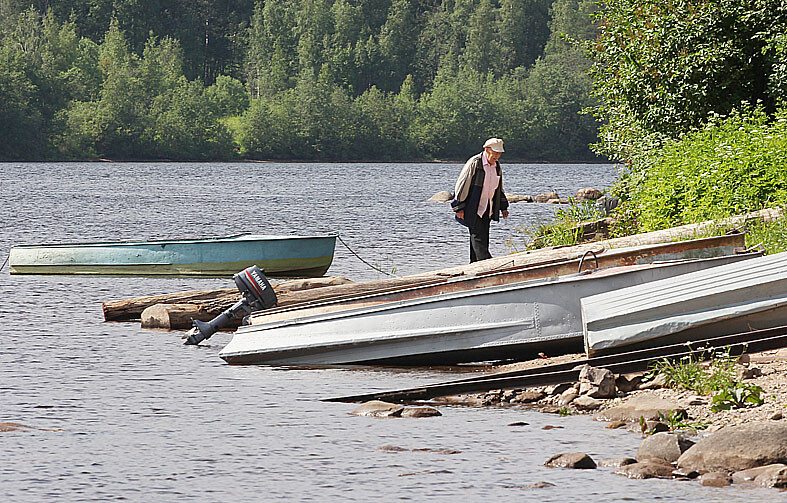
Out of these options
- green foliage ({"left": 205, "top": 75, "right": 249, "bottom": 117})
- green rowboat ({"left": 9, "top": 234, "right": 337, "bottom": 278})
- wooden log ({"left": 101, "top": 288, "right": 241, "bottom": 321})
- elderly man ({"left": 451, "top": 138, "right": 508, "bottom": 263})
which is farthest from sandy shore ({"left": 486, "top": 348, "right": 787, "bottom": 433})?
green foliage ({"left": 205, "top": 75, "right": 249, "bottom": 117})

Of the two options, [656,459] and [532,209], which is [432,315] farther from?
[532,209]

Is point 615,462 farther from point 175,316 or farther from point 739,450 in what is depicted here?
point 175,316

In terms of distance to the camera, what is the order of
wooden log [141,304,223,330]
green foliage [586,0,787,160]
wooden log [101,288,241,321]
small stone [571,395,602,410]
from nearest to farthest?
small stone [571,395,602,410], wooden log [141,304,223,330], wooden log [101,288,241,321], green foliage [586,0,787,160]

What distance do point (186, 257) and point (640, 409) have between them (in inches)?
530

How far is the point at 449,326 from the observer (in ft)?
39.0

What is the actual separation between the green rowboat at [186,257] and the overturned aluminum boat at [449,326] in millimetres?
8507

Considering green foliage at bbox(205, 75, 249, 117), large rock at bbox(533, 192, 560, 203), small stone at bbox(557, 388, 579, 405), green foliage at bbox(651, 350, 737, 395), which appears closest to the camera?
green foliage at bbox(651, 350, 737, 395)

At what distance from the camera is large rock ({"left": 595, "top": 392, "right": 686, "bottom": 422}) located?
9.23 meters

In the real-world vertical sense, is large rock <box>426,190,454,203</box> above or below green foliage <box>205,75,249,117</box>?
below

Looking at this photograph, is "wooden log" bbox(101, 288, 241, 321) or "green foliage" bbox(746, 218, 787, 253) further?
"wooden log" bbox(101, 288, 241, 321)

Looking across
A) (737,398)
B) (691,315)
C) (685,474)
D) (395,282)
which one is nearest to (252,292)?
(395,282)

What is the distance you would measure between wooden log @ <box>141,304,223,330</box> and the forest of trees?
89018 millimetres

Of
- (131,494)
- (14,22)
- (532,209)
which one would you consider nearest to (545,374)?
(131,494)

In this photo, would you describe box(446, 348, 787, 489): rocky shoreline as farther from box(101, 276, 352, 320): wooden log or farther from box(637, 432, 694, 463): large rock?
box(101, 276, 352, 320): wooden log
